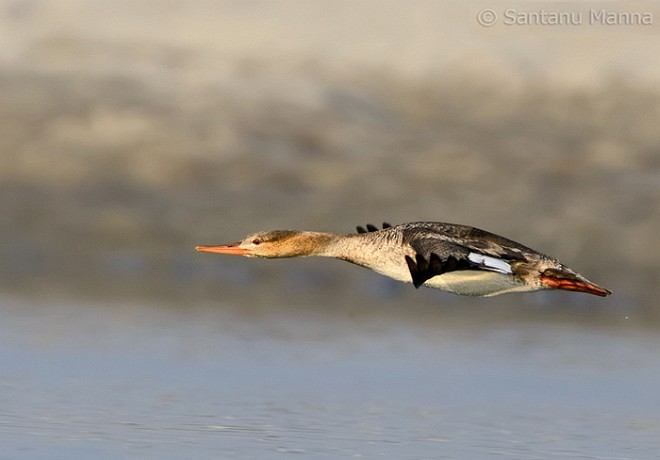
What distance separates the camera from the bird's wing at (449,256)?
15.6 meters

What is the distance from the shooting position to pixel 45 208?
27844mm

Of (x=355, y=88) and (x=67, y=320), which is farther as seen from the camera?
(x=355, y=88)

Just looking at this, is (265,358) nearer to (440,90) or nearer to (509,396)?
(509,396)

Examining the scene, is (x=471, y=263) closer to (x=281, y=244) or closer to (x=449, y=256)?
(x=449, y=256)

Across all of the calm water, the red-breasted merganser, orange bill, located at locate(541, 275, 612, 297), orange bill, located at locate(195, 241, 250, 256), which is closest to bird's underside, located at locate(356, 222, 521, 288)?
the red-breasted merganser

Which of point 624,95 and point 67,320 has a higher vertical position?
point 624,95

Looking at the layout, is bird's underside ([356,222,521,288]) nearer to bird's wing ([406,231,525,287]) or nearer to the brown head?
bird's wing ([406,231,525,287])

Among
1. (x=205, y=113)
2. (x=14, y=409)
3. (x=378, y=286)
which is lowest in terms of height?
(x=14, y=409)

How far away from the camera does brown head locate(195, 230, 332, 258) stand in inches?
684

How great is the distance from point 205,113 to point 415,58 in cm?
318

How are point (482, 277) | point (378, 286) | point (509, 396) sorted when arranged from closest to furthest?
point (482, 277) → point (509, 396) → point (378, 286)

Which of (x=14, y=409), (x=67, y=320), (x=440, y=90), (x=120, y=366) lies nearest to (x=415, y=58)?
(x=440, y=90)

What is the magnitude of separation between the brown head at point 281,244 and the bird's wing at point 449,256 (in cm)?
117

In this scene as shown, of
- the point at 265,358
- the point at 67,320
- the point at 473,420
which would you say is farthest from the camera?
the point at 67,320
